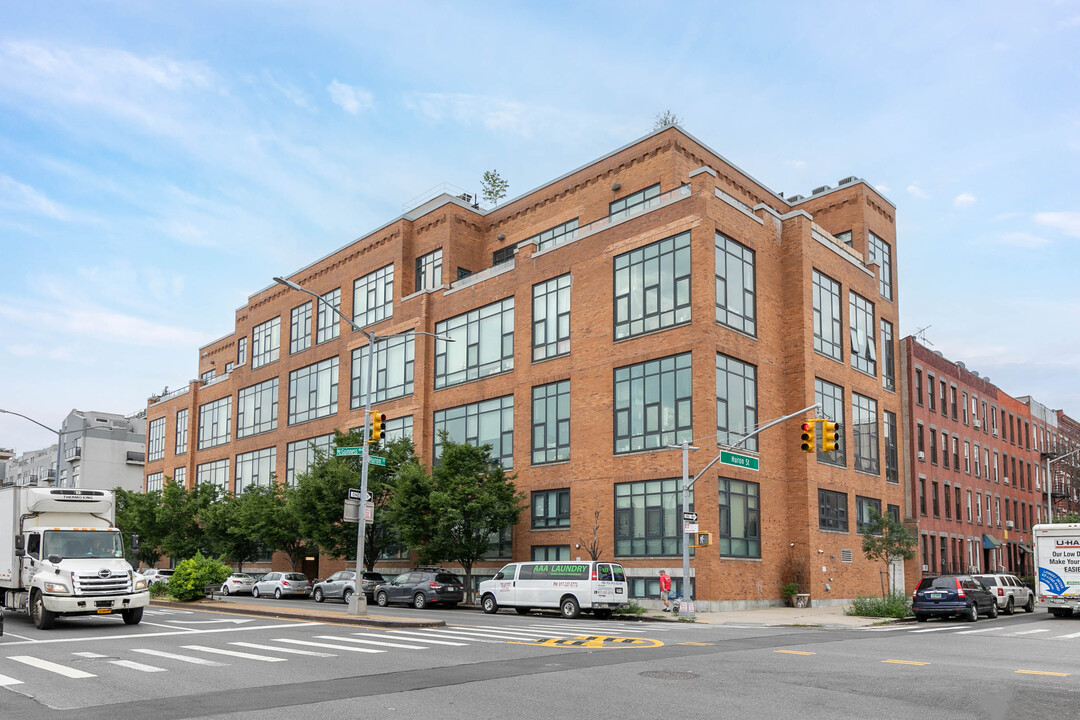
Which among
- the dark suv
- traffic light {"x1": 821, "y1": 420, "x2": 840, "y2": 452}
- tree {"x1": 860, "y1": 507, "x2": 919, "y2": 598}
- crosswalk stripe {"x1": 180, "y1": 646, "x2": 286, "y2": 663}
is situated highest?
traffic light {"x1": 821, "y1": 420, "x2": 840, "y2": 452}

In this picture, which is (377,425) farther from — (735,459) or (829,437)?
(829,437)

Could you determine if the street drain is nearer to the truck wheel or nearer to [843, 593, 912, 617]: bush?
the truck wheel

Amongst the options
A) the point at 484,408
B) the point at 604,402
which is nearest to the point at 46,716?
the point at 604,402

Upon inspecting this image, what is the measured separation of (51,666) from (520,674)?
775cm

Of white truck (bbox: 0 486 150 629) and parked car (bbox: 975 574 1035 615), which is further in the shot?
parked car (bbox: 975 574 1035 615)

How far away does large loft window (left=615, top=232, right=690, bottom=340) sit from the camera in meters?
37.2

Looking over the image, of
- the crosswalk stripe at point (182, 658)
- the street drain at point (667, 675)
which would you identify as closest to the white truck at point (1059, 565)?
the street drain at point (667, 675)

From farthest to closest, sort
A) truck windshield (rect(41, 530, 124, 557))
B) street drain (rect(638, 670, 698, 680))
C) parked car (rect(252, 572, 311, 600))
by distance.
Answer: parked car (rect(252, 572, 311, 600)) → truck windshield (rect(41, 530, 124, 557)) → street drain (rect(638, 670, 698, 680))

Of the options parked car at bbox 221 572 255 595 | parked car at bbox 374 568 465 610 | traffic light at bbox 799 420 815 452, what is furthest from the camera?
parked car at bbox 221 572 255 595

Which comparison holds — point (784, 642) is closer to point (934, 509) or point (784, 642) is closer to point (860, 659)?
point (860, 659)

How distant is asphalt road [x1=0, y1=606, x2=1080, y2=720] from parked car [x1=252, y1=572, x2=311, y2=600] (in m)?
20.3

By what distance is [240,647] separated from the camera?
60.7 feet

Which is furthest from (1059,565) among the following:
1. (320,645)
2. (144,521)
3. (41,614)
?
(144,521)

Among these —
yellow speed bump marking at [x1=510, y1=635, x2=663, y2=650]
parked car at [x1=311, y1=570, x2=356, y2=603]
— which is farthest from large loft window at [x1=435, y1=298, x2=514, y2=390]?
yellow speed bump marking at [x1=510, y1=635, x2=663, y2=650]
